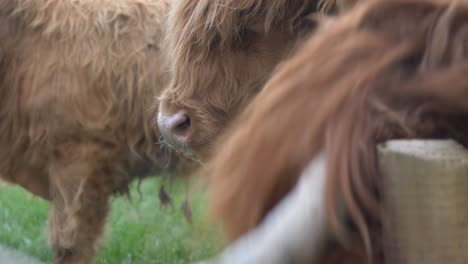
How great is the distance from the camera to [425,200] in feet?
3.18

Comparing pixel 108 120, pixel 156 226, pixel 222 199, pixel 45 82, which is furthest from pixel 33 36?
pixel 222 199

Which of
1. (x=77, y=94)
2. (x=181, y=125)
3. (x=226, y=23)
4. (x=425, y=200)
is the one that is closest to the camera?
(x=425, y=200)

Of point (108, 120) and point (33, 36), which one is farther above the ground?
point (33, 36)

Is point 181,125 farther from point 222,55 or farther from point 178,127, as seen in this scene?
point 222,55

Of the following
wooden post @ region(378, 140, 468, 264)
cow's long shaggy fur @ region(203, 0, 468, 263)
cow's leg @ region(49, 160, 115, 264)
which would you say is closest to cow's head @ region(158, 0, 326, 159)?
cow's long shaggy fur @ region(203, 0, 468, 263)

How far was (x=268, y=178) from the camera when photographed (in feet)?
3.33

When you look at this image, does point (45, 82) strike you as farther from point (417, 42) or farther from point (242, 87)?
point (417, 42)

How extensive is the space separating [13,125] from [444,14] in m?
3.87

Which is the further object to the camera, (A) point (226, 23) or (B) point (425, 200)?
(A) point (226, 23)

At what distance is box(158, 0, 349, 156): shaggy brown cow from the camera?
96.5 inches

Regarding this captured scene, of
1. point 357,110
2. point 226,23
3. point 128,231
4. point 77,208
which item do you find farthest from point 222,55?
point 128,231

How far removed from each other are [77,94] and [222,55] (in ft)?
7.25

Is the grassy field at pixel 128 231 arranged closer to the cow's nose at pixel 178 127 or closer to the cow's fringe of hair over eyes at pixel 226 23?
the cow's nose at pixel 178 127

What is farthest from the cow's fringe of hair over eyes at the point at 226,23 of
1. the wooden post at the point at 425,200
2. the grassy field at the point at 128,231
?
the grassy field at the point at 128,231
